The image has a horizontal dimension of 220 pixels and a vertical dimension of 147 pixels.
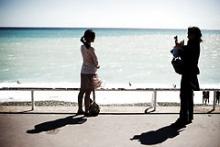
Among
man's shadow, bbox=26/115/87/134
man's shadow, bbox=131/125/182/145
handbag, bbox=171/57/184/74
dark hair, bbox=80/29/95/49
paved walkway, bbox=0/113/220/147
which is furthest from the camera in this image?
dark hair, bbox=80/29/95/49

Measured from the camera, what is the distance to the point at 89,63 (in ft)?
22.2

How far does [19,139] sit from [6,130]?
575 millimetres

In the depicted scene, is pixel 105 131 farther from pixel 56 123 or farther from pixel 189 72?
pixel 189 72

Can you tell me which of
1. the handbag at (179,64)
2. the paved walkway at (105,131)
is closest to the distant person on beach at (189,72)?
the handbag at (179,64)

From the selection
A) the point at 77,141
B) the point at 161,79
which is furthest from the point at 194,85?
the point at 161,79

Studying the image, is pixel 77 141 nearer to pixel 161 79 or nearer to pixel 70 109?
pixel 70 109

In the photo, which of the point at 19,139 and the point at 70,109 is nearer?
the point at 19,139

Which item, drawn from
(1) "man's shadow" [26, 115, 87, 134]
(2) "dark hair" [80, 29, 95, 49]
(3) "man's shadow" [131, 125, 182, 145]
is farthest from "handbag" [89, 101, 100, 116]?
(3) "man's shadow" [131, 125, 182, 145]

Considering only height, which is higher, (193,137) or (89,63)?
(89,63)

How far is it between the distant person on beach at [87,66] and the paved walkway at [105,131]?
603 mm

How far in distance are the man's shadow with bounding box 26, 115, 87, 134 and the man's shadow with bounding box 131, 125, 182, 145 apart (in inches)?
55.5

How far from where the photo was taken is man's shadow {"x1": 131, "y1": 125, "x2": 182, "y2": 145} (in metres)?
5.35

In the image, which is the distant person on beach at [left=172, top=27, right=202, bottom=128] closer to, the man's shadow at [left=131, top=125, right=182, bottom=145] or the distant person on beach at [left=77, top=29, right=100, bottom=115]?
the man's shadow at [left=131, top=125, right=182, bottom=145]

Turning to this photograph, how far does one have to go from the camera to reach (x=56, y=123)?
20.7 feet
